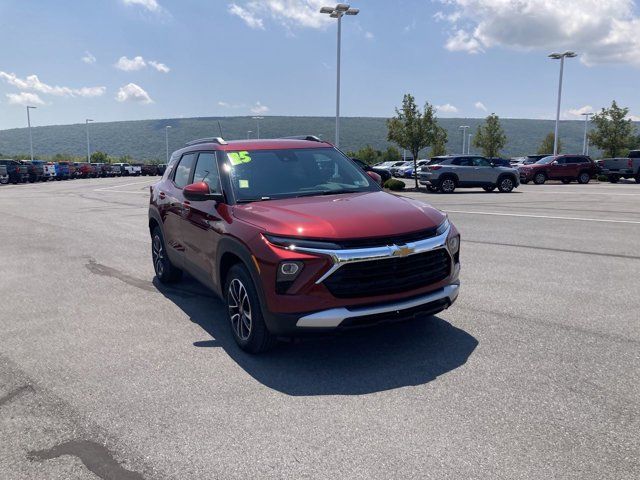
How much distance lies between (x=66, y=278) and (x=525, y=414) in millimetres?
6339

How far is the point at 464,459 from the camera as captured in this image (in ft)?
9.31

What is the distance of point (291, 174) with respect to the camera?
514 cm

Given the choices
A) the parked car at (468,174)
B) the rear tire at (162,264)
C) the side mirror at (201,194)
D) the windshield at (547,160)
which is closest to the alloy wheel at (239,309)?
the side mirror at (201,194)

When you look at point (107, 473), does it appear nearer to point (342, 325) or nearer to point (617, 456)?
point (342, 325)

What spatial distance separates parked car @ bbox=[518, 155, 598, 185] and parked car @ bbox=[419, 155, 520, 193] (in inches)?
308

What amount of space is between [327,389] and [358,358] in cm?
60

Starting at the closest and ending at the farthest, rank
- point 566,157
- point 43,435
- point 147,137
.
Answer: point 43,435
point 566,157
point 147,137

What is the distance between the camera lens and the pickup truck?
3284 cm

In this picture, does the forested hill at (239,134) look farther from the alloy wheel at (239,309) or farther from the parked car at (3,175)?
the alloy wheel at (239,309)

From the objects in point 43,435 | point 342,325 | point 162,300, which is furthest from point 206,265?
point 43,435

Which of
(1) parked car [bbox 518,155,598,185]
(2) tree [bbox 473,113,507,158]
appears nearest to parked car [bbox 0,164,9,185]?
(1) parked car [bbox 518,155,598,185]

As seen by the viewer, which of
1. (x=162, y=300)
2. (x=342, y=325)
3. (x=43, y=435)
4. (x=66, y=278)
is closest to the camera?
(x=43, y=435)

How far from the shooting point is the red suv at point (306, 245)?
3.83 meters

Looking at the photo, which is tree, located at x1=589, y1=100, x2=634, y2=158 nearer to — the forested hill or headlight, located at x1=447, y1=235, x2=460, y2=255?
headlight, located at x1=447, y1=235, x2=460, y2=255
